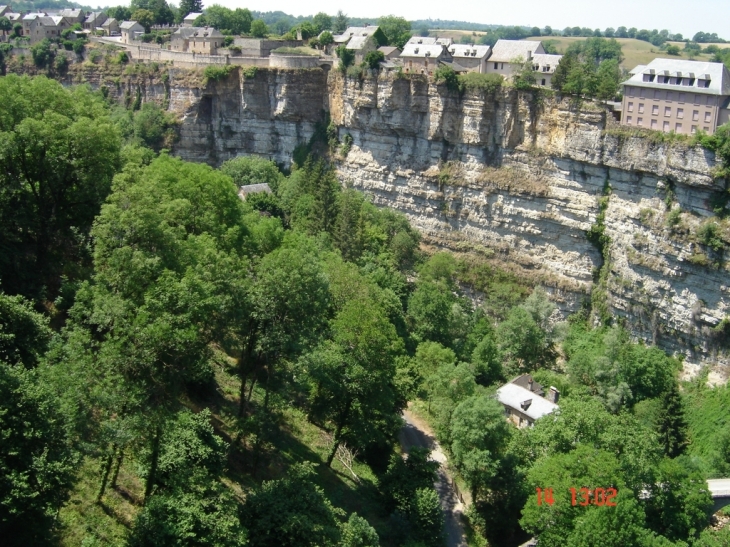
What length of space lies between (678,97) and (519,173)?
436 inches

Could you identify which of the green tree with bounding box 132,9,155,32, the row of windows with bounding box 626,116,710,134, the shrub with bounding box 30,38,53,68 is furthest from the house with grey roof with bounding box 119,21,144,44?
the row of windows with bounding box 626,116,710,134

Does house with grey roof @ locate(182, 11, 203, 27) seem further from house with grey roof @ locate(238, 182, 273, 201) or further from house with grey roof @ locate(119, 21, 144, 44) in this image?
house with grey roof @ locate(238, 182, 273, 201)

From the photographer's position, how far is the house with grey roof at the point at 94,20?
79625 millimetres

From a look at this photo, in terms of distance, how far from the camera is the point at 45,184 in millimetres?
27062

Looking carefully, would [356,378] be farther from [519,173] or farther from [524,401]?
[519,173]

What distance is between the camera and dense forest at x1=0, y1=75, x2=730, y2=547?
1794 cm

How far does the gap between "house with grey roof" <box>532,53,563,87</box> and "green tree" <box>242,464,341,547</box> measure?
3764 cm

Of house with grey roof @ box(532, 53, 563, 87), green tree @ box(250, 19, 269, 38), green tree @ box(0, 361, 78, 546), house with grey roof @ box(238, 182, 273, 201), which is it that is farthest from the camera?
green tree @ box(250, 19, 269, 38)

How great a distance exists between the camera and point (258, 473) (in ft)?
78.2

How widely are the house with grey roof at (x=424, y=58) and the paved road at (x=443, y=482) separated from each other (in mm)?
29138

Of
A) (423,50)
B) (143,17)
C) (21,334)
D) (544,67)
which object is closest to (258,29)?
(143,17)

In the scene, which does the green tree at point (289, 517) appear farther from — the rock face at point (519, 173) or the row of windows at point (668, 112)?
the row of windows at point (668, 112)

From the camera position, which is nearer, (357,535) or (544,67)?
(357,535)

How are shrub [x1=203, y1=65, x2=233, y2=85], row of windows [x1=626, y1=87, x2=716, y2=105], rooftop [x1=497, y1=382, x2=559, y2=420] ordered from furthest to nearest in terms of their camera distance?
shrub [x1=203, y1=65, x2=233, y2=85] < row of windows [x1=626, y1=87, x2=716, y2=105] < rooftop [x1=497, y1=382, x2=559, y2=420]
